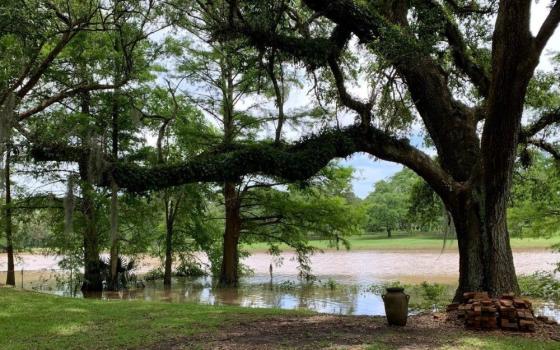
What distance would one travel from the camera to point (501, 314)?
769cm

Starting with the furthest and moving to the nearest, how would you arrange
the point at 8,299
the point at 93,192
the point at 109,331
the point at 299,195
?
1. the point at 299,195
2. the point at 93,192
3. the point at 8,299
4. the point at 109,331

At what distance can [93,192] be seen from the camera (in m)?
16.8

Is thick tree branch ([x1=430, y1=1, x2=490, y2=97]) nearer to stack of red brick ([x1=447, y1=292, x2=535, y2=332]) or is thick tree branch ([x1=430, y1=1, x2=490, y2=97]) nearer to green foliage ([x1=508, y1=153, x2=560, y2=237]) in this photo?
green foliage ([x1=508, y1=153, x2=560, y2=237])

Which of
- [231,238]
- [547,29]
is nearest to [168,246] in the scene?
[231,238]

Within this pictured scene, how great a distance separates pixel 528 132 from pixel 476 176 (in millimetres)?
2426

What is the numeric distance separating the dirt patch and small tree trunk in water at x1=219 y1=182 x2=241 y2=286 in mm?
11179

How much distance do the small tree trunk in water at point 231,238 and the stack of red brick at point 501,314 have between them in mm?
12991

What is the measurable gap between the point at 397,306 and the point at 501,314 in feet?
5.02

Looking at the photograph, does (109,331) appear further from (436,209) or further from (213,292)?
(213,292)

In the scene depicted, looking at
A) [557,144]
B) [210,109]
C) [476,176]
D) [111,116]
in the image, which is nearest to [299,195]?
[210,109]

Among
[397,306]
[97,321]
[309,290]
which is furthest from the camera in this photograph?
[309,290]

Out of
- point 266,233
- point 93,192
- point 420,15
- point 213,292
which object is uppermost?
point 420,15

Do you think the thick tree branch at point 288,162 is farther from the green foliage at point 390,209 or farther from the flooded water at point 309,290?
the green foliage at point 390,209

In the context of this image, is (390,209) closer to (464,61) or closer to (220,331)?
(464,61)
